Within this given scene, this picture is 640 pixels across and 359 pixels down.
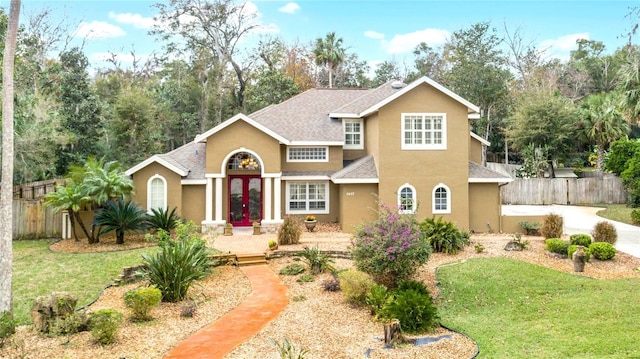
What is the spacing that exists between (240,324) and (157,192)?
1241cm

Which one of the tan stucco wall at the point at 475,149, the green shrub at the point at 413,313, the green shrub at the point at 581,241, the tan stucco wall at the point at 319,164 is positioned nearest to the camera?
the green shrub at the point at 413,313

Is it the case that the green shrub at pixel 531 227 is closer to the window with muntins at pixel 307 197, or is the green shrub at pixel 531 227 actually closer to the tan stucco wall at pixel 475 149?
the tan stucco wall at pixel 475 149

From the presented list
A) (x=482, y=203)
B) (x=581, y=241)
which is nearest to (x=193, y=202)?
(x=482, y=203)

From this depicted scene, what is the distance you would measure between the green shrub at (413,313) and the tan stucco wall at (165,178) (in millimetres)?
13800

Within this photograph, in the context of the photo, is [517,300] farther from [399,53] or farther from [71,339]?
[399,53]

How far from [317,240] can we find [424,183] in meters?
6.20

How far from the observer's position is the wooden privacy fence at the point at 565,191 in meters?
33.2

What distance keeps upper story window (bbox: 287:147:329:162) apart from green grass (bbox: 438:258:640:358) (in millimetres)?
10735

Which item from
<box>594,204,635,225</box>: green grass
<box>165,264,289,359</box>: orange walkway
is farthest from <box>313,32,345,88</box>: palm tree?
<box>165,264,289,359</box>: orange walkway

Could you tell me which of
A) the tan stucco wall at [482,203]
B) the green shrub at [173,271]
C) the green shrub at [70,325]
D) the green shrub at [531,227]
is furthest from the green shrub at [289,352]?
the green shrub at [531,227]

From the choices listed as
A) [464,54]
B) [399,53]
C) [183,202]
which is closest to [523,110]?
[464,54]

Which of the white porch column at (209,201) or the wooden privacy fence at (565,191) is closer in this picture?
the white porch column at (209,201)

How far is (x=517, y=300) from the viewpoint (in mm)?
11000

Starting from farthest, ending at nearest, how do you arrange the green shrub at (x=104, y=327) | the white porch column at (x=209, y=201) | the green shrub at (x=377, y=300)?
the white porch column at (x=209, y=201) → the green shrub at (x=377, y=300) → the green shrub at (x=104, y=327)
